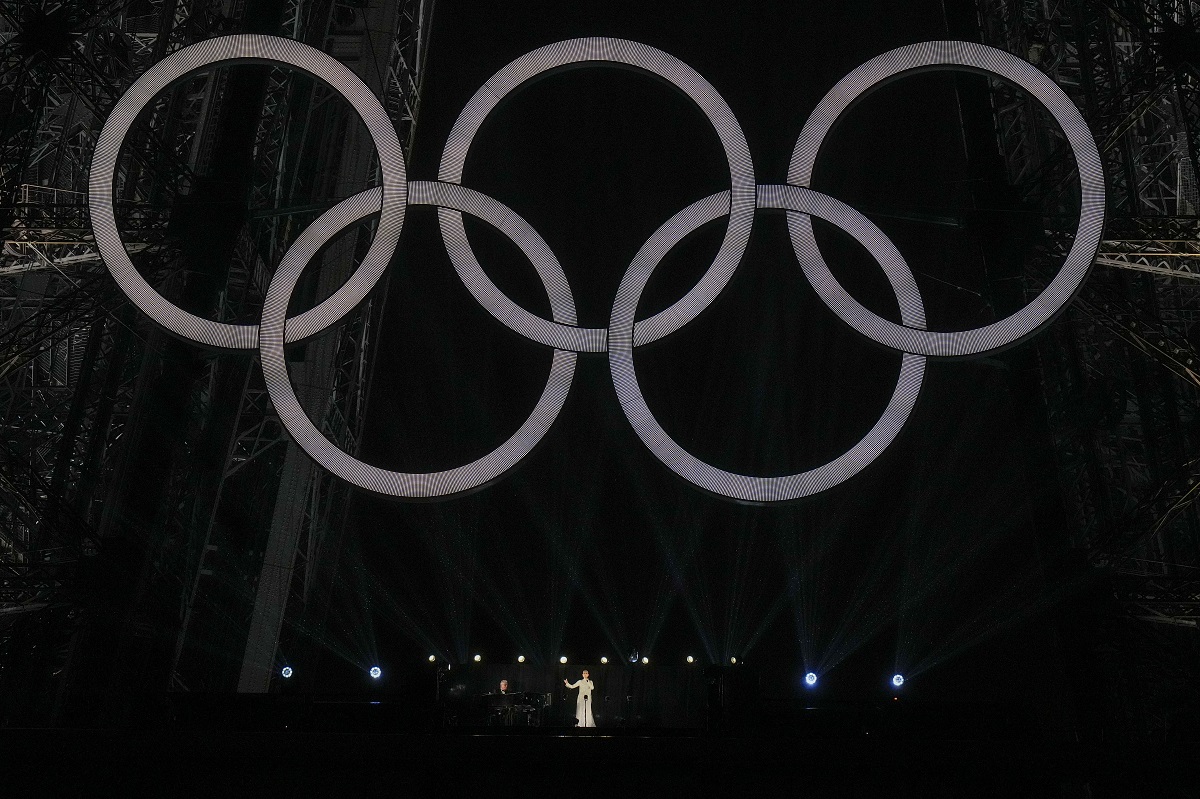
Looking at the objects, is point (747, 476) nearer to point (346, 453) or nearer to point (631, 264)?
point (631, 264)

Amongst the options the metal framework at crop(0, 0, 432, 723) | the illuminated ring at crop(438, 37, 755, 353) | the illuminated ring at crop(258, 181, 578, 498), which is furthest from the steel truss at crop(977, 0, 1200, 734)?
the metal framework at crop(0, 0, 432, 723)

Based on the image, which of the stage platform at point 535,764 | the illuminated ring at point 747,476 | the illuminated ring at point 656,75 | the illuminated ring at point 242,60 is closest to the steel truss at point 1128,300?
the illuminated ring at point 747,476

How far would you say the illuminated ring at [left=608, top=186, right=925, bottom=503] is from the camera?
12.0 meters

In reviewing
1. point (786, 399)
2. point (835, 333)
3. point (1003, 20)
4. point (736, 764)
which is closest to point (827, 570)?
point (786, 399)

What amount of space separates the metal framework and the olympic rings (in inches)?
71.7

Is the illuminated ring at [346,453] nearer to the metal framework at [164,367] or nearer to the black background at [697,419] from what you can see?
the metal framework at [164,367]

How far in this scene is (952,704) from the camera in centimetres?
1059

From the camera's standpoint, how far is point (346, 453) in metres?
12.5

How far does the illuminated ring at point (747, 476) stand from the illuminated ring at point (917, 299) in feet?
0.77

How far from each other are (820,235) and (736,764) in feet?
57.6

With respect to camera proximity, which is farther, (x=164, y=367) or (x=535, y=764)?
(x=164, y=367)

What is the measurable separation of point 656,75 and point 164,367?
8.16 m

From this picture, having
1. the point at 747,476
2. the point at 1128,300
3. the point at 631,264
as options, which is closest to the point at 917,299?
the point at 747,476

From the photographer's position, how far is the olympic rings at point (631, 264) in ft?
39.8
